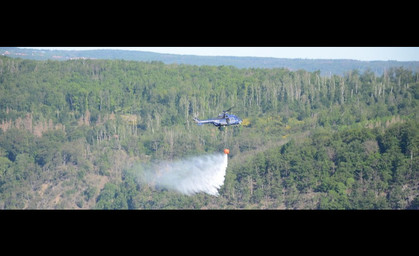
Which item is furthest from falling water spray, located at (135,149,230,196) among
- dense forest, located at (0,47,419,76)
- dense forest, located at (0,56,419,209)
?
dense forest, located at (0,47,419,76)

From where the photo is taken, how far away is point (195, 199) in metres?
73.6

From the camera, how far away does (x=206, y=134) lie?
88.8 metres

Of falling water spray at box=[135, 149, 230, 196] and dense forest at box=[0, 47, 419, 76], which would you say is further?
dense forest at box=[0, 47, 419, 76]

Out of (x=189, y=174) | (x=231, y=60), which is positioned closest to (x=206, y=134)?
(x=189, y=174)

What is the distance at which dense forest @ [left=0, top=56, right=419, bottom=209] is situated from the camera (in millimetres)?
73438

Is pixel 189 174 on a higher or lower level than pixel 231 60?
lower

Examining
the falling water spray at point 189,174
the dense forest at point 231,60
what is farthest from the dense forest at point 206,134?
the dense forest at point 231,60

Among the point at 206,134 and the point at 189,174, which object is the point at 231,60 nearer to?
the point at 206,134

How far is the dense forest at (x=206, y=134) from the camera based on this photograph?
73438mm

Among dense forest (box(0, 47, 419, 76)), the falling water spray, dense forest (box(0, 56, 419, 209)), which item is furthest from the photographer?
dense forest (box(0, 47, 419, 76))

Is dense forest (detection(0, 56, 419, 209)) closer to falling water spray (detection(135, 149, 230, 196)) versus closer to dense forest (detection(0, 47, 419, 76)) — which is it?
falling water spray (detection(135, 149, 230, 196))

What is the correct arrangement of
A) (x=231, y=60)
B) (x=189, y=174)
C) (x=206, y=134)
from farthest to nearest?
(x=231, y=60)
(x=206, y=134)
(x=189, y=174)

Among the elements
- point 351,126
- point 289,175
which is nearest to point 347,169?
point 289,175
